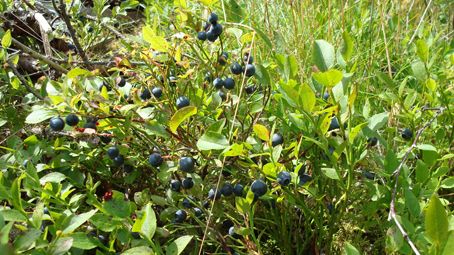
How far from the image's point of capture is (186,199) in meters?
1.21

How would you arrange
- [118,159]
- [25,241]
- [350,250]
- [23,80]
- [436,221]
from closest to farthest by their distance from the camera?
[436,221]
[25,241]
[350,250]
[118,159]
[23,80]

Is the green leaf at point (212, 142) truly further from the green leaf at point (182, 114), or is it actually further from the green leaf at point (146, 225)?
the green leaf at point (146, 225)

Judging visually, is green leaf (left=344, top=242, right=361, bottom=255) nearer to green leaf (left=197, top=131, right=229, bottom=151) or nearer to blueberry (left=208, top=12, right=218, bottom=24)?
green leaf (left=197, top=131, right=229, bottom=151)

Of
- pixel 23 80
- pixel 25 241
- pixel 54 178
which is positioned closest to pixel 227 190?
pixel 54 178

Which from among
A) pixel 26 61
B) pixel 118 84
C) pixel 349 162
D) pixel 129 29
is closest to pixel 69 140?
pixel 118 84

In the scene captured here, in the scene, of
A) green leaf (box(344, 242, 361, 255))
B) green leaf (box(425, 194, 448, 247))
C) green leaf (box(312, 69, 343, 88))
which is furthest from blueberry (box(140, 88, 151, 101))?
green leaf (box(425, 194, 448, 247))

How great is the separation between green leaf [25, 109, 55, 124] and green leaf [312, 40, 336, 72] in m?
0.52

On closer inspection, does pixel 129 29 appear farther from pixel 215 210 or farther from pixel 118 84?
pixel 215 210

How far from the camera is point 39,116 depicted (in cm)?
112

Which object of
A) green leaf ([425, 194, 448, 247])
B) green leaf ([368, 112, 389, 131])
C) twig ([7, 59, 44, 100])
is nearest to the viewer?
green leaf ([425, 194, 448, 247])

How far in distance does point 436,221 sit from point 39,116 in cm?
77

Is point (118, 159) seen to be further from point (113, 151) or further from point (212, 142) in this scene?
point (212, 142)

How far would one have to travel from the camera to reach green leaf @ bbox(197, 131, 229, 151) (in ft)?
3.33

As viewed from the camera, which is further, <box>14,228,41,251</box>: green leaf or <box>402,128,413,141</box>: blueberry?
<box>402,128,413,141</box>: blueberry
